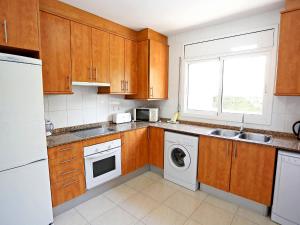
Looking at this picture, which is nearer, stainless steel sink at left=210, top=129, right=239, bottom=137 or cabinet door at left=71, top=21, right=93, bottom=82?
cabinet door at left=71, top=21, right=93, bottom=82

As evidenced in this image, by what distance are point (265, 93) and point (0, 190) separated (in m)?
3.09

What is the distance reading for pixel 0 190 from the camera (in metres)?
1.36

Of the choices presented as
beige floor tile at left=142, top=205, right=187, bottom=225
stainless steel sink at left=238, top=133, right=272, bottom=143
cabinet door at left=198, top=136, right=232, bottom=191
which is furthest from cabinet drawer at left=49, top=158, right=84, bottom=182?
stainless steel sink at left=238, top=133, right=272, bottom=143

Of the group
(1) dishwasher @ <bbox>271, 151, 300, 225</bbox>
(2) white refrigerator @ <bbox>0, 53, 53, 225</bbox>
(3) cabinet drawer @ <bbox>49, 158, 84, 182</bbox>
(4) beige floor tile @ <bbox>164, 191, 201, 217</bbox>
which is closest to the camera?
(2) white refrigerator @ <bbox>0, 53, 53, 225</bbox>

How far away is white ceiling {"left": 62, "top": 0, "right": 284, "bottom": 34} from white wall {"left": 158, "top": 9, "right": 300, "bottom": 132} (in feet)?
0.45

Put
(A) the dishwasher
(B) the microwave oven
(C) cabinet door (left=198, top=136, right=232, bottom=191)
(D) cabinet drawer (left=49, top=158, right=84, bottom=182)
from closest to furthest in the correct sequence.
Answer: (A) the dishwasher → (D) cabinet drawer (left=49, top=158, right=84, bottom=182) → (C) cabinet door (left=198, top=136, right=232, bottom=191) → (B) the microwave oven

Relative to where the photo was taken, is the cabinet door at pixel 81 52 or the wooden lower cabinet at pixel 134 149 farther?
the wooden lower cabinet at pixel 134 149

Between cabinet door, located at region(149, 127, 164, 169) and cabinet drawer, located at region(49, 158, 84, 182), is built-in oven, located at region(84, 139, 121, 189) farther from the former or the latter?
cabinet door, located at region(149, 127, 164, 169)

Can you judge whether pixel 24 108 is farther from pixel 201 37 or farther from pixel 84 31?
pixel 201 37

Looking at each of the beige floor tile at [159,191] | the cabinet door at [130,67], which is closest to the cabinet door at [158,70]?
the cabinet door at [130,67]

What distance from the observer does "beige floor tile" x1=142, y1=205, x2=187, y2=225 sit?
1.85m

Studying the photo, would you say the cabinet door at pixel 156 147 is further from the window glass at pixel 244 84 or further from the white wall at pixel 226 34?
the window glass at pixel 244 84

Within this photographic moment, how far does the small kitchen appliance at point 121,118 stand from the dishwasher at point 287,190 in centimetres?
227

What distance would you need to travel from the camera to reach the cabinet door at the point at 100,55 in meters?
2.38
